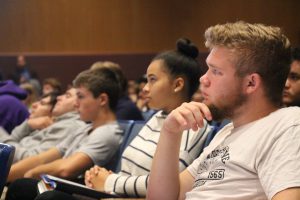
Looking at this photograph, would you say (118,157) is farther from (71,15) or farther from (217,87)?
(71,15)

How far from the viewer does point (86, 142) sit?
2879mm

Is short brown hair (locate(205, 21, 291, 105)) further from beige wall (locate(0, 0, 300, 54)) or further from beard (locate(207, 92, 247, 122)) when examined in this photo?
beige wall (locate(0, 0, 300, 54))

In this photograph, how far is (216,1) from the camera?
7520 mm

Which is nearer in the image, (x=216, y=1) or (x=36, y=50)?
(x=216, y=1)

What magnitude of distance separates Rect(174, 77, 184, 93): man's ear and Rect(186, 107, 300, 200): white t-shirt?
2.60ft

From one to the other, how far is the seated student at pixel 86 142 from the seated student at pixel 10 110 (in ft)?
2.91

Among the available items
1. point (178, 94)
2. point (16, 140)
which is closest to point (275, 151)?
point (178, 94)

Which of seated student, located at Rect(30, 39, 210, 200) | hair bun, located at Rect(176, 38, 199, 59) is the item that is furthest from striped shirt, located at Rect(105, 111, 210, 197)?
hair bun, located at Rect(176, 38, 199, 59)

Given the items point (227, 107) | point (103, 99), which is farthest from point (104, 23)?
point (227, 107)

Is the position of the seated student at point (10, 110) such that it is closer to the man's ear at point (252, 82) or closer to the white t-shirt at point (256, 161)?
the white t-shirt at point (256, 161)

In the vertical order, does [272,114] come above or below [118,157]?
above

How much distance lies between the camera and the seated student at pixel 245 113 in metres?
1.42

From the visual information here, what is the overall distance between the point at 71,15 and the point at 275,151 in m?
6.86

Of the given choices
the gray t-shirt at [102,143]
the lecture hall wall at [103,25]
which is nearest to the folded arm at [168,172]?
the gray t-shirt at [102,143]
